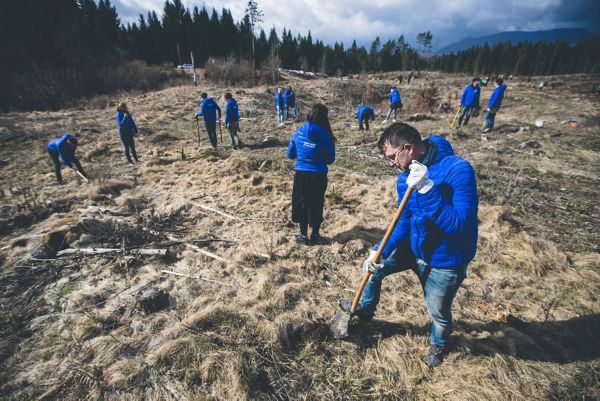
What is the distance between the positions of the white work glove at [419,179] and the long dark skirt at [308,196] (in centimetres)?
209

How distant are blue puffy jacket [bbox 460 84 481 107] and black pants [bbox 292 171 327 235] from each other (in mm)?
9590

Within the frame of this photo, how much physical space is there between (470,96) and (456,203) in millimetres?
11065

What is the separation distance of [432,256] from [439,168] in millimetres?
698

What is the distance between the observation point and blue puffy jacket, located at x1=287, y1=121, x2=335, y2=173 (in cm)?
366

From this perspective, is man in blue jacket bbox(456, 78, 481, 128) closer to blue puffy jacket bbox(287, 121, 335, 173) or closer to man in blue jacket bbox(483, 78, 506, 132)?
man in blue jacket bbox(483, 78, 506, 132)

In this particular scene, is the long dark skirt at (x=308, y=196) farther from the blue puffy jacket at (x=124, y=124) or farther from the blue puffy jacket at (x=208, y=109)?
the blue puffy jacket at (x=124, y=124)

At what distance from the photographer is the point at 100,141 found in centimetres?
1077

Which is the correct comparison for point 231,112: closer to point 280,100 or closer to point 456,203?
point 280,100

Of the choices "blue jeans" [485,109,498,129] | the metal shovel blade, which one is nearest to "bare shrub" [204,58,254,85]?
"blue jeans" [485,109,498,129]

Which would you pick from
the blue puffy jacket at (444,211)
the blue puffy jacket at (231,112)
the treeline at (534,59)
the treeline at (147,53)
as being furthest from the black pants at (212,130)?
the treeline at (534,59)

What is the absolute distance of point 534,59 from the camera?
5888 cm

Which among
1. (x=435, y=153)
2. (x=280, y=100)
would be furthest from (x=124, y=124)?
(x=435, y=153)

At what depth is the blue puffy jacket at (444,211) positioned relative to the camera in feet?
5.86

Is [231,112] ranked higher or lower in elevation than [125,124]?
higher
